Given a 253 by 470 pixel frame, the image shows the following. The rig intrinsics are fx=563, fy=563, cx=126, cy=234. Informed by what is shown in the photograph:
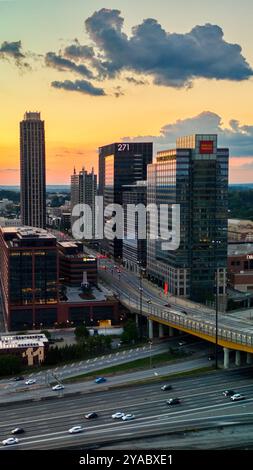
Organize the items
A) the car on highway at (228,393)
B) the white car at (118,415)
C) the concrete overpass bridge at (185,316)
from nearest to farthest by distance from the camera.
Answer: the white car at (118,415)
the car on highway at (228,393)
the concrete overpass bridge at (185,316)

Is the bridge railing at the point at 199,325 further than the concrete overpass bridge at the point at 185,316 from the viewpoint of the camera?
No

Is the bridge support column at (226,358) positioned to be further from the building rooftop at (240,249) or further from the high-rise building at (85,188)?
the high-rise building at (85,188)

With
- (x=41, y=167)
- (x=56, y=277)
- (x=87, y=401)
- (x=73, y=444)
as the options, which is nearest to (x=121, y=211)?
(x=56, y=277)

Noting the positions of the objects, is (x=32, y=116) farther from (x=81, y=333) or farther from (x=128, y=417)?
(x=128, y=417)

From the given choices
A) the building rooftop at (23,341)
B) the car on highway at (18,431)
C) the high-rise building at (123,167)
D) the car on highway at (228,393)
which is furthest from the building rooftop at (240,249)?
the car on highway at (18,431)

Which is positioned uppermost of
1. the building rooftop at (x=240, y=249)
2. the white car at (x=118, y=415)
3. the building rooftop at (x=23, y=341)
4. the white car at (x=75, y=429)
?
the building rooftop at (x=240, y=249)

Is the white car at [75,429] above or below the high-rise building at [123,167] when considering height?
below
